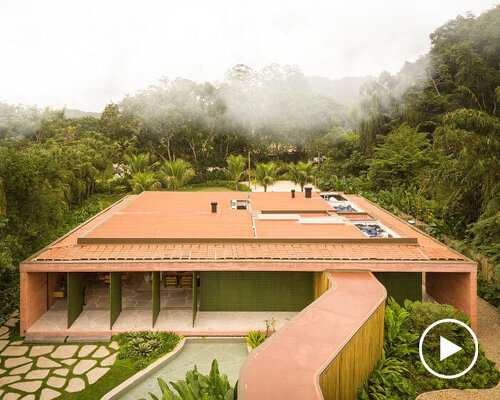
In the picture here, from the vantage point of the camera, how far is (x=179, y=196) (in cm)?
1898

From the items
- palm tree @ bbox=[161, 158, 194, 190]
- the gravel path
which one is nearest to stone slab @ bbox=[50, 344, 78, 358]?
the gravel path

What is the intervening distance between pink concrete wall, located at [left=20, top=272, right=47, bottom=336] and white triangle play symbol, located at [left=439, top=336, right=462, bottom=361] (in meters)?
10.0

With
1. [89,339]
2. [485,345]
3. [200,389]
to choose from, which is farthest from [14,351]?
[485,345]

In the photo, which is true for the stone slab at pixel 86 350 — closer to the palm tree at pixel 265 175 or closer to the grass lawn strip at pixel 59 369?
the grass lawn strip at pixel 59 369

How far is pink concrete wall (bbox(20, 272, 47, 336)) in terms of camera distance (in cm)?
1025

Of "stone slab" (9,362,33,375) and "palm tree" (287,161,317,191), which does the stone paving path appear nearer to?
"stone slab" (9,362,33,375)

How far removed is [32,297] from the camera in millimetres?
10586

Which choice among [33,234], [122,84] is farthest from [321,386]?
[122,84]

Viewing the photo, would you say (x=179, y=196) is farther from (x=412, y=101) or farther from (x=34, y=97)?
(x=34, y=97)

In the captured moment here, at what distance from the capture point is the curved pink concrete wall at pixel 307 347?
18.3 feet

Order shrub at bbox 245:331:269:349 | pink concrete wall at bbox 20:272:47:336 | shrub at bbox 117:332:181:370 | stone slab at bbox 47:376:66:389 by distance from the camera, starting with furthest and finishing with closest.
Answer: pink concrete wall at bbox 20:272:47:336 < shrub at bbox 245:331:269:349 < shrub at bbox 117:332:181:370 < stone slab at bbox 47:376:66:389

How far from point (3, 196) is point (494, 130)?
15.8 meters

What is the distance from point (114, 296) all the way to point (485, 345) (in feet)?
30.9

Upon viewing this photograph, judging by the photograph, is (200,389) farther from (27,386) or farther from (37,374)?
(37,374)
